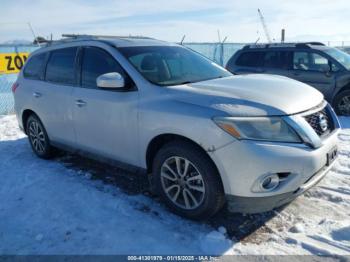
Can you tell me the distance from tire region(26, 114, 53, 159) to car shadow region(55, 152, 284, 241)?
22cm

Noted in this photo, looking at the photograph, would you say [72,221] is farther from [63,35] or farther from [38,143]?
[63,35]

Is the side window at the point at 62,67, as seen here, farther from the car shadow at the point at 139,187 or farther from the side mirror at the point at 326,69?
the side mirror at the point at 326,69

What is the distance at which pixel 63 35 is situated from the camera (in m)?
5.20

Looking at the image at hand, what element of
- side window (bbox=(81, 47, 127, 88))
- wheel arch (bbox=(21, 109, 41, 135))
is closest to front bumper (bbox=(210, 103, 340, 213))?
side window (bbox=(81, 47, 127, 88))

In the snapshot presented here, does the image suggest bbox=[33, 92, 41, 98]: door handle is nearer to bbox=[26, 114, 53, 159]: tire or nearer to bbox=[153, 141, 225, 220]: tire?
bbox=[26, 114, 53, 159]: tire

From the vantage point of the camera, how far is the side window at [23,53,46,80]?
5.25 m

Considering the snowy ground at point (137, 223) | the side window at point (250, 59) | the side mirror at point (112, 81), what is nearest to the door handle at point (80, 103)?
the side mirror at point (112, 81)

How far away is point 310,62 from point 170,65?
5645 mm

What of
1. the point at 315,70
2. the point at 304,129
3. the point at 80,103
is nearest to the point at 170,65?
the point at 80,103

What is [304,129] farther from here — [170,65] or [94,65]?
[94,65]

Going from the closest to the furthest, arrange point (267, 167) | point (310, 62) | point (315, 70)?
point (267, 167) → point (315, 70) → point (310, 62)

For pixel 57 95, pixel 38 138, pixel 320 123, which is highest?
pixel 57 95

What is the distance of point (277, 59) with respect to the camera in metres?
8.93

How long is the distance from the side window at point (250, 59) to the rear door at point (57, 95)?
5684 mm
